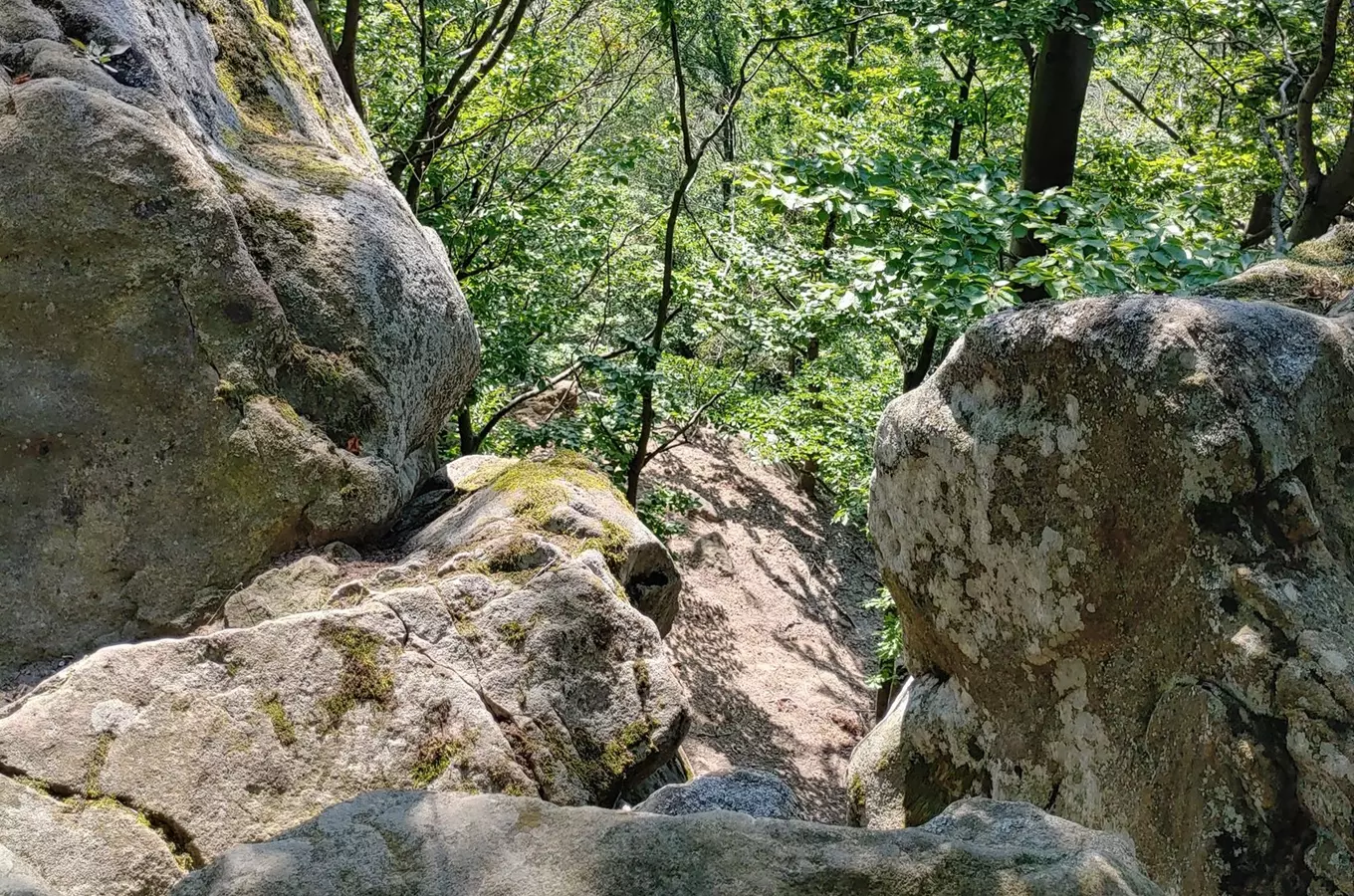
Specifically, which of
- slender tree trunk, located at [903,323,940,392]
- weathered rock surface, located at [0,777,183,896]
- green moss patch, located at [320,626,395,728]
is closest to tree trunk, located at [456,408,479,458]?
slender tree trunk, located at [903,323,940,392]

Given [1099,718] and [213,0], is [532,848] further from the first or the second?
[213,0]

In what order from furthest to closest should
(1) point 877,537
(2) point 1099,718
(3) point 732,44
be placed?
(3) point 732,44, (1) point 877,537, (2) point 1099,718

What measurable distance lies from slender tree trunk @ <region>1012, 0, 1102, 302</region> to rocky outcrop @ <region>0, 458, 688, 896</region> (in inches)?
185

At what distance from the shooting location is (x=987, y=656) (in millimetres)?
4191

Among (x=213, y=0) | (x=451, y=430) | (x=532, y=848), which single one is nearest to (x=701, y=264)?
(x=451, y=430)

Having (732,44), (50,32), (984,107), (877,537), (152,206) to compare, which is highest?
(732,44)

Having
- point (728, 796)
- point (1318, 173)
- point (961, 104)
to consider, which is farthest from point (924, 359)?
point (728, 796)

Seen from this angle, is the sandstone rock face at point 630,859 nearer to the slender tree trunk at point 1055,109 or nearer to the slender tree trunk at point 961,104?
the slender tree trunk at point 1055,109

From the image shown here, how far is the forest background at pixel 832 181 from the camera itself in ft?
19.1

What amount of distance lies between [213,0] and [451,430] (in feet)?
18.0

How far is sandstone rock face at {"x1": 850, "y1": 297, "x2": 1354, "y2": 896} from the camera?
2963 mm

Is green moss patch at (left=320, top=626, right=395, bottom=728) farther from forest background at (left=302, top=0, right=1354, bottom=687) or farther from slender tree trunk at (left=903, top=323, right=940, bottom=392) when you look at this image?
slender tree trunk at (left=903, top=323, right=940, bottom=392)

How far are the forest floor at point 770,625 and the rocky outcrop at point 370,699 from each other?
615cm

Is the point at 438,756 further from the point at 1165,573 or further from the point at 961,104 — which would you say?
the point at 961,104
